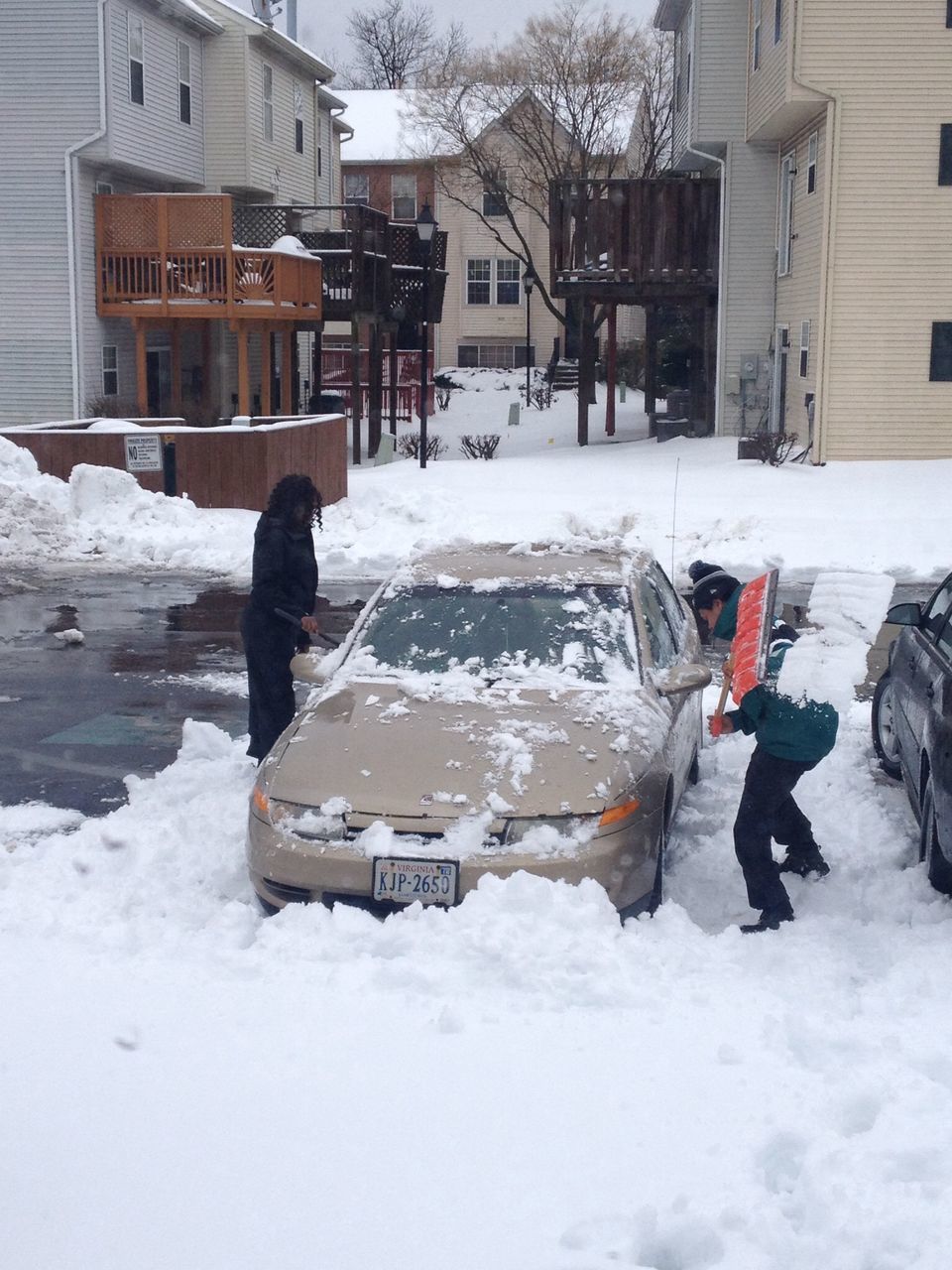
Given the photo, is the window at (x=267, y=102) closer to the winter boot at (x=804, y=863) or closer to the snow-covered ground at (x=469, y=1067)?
the snow-covered ground at (x=469, y=1067)

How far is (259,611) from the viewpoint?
8.05 m

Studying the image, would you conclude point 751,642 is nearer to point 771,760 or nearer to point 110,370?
point 771,760

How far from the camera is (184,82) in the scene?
101ft

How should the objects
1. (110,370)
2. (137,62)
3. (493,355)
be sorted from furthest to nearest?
(493,355) < (110,370) < (137,62)

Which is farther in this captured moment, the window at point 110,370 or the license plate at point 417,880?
the window at point 110,370

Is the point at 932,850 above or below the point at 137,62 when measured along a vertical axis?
below

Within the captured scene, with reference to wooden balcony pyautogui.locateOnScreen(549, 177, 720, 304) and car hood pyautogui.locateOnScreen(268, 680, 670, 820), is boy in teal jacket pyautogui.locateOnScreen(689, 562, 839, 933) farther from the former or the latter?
wooden balcony pyautogui.locateOnScreen(549, 177, 720, 304)

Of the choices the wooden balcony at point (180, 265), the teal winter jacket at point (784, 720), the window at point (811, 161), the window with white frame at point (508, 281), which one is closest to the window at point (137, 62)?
the wooden balcony at point (180, 265)

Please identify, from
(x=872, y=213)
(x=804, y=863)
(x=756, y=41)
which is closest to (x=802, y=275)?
(x=872, y=213)

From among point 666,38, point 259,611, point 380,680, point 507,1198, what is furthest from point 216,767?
point 666,38

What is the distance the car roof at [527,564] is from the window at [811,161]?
18.9 metres

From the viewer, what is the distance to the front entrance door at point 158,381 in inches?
1227

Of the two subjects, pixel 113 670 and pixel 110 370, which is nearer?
pixel 113 670

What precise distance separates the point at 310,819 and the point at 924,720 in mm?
2914
